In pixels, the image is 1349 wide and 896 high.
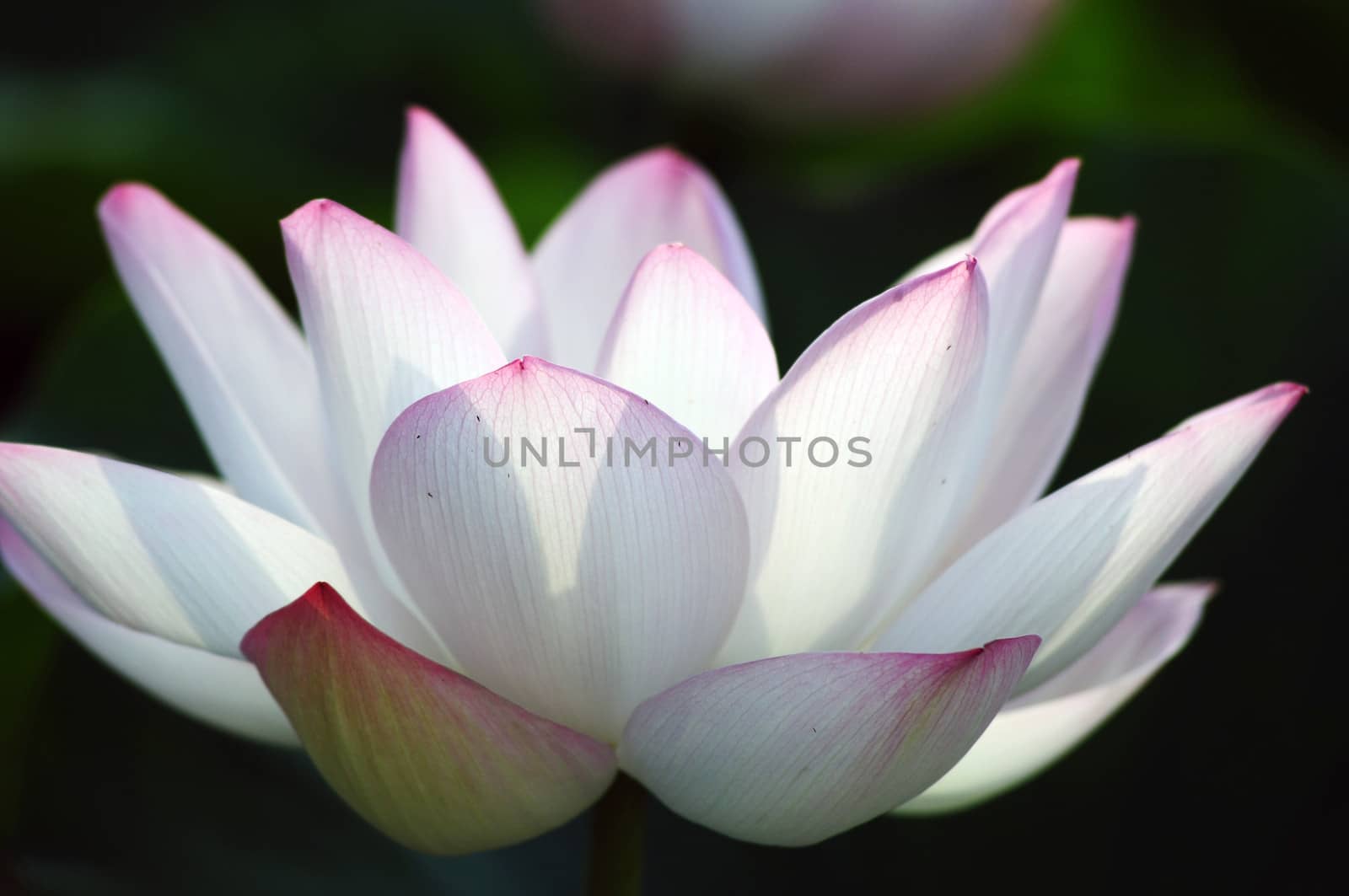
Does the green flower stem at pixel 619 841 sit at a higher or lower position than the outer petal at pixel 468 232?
lower

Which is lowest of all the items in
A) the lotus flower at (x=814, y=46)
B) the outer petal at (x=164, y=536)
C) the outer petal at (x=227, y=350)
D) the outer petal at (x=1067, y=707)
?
the outer petal at (x=1067, y=707)

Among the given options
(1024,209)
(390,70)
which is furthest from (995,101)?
(1024,209)

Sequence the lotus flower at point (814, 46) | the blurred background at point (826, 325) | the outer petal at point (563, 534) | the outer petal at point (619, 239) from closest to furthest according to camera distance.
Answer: the outer petal at point (563, 534), the outer petal at point (619, 239), the blurred background at point (826, 325), the lotus flower at point (814, 46)

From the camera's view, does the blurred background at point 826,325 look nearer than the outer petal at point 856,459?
No

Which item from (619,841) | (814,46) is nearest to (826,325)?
(814,46)

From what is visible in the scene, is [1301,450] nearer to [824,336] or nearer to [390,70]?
[824,336]

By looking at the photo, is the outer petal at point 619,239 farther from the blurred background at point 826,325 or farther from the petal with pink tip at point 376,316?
the blurred background at point 826,325

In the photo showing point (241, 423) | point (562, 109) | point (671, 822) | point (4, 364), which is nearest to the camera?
point (241, 423)

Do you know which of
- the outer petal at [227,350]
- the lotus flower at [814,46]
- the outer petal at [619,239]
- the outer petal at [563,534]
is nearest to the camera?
the outer petal at [563,534]

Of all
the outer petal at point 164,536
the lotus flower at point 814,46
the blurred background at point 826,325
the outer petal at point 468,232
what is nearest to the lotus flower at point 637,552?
the outer petal at point 164,536
